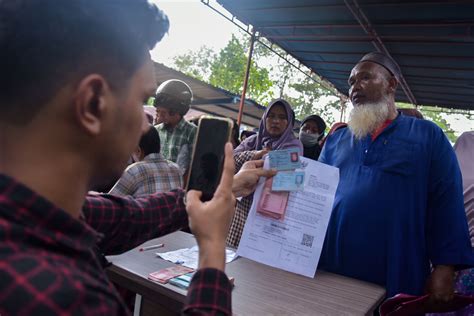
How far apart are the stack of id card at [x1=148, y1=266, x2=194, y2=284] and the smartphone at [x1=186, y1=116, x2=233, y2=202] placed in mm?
433

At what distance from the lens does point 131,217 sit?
3.65 feet

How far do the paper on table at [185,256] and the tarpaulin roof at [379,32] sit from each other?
4324 millimetres

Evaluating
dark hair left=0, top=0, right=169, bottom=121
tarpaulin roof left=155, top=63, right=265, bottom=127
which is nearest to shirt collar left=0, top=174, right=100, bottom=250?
dark hair left=0, top=0, right=169, bottom=121

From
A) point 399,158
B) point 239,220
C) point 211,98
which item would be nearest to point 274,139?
point 239,220

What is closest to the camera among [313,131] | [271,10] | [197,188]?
[197,188]

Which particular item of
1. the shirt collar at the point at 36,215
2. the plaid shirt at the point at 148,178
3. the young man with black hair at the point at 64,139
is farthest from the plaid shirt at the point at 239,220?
the shirt collar at the point at 36,215

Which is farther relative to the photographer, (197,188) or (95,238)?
(197,188)

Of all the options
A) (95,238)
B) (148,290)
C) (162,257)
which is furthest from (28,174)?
(162,257)

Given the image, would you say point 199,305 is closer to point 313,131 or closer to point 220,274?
point 220,274

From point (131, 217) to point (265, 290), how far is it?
20.6 inches

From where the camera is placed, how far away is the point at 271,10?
5375 millimetres

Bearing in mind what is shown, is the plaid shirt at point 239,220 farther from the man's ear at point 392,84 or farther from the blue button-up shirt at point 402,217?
the man's ear at point 392,84

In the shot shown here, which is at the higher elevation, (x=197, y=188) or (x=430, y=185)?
(x=430, y=185)

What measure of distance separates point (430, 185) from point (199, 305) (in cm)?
148
